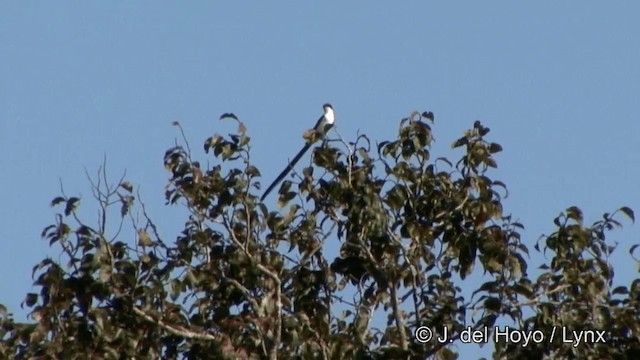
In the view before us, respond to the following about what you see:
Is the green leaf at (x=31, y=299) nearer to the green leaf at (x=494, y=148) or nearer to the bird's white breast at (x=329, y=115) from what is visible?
the green leaf at (x=494, y=148)

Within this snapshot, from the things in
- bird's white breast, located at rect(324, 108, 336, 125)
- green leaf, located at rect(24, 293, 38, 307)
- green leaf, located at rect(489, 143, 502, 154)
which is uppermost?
bird's white breast, located at rect(324, 108, 336, 125)

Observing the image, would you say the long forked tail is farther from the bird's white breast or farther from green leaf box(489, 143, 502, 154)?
the bird's white breast

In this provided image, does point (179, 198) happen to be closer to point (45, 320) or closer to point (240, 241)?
point (240, 241)

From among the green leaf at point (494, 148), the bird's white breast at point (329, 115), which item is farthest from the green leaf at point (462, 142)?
the bird's white breast at point (329, 115)

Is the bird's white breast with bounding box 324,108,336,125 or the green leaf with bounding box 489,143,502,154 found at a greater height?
the bird's white breast with bounding box 324,108,336,125

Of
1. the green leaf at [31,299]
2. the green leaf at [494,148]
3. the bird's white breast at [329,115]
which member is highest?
the bird's white breast at [329,115]

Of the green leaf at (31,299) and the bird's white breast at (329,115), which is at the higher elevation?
the bird's white breast at (329,115)

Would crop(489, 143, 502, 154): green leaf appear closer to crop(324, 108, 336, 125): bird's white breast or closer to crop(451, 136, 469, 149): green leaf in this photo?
crop(451, 136, 469, 149): green leaf

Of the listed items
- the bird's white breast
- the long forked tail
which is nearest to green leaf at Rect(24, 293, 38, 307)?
the long forked tail

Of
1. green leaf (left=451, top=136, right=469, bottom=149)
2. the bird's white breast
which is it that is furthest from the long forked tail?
the bird's white breast

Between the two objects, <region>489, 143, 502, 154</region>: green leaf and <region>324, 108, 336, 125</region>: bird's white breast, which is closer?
<region>489, 143, 502, 154</region>: green leaf

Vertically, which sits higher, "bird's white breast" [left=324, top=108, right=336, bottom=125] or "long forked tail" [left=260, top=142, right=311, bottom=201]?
"bird's white breast" [left=324, top=108, right=336, bottom=125]

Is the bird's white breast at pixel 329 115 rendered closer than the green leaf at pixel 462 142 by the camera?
No

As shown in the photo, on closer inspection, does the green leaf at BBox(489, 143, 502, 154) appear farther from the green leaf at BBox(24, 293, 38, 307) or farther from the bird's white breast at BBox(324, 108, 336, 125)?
the bird's white breast at BBox(324, 108, 336, 125)
